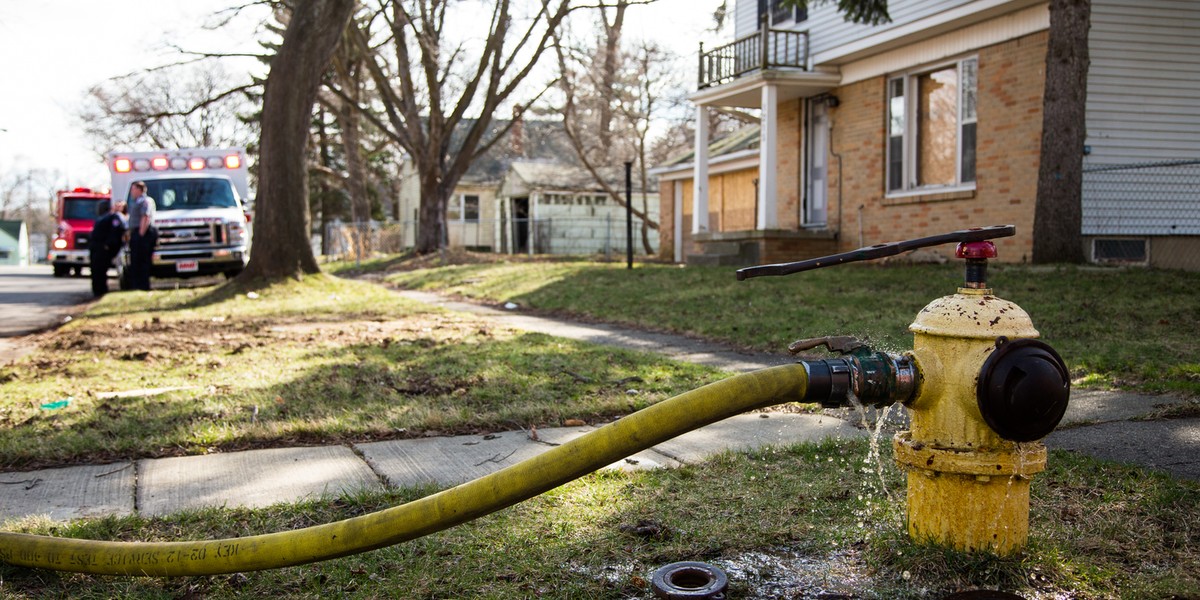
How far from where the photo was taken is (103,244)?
15.2 metres

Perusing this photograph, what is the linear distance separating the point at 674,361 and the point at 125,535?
4.59m

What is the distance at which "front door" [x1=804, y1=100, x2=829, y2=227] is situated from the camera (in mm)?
18031

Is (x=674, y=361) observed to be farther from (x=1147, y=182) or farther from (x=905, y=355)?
(x=1147, y=182)

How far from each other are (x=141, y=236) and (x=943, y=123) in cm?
1399

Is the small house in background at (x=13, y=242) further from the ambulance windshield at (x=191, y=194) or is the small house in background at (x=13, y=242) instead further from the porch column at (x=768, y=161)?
the porch column at (x=768, y=161)

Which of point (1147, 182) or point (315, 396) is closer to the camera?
point (315, 396)

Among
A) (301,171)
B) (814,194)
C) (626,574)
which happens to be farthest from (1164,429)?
(814,194)

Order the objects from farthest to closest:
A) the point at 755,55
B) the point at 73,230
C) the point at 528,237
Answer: the point at 528,237 < the point at 73,230 < the point at 755,55

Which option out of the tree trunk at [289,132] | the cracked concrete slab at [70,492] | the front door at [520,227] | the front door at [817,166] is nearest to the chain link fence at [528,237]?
Result: the front door at [520,227]

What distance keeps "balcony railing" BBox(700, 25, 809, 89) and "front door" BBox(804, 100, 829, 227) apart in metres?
1.16

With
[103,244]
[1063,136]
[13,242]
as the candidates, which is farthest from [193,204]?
[13,242]

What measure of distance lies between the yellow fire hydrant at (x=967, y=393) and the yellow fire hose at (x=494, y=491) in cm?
24

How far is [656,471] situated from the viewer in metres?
3.69

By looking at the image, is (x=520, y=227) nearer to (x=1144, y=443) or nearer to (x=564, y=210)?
(x=564, y=210)
